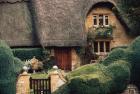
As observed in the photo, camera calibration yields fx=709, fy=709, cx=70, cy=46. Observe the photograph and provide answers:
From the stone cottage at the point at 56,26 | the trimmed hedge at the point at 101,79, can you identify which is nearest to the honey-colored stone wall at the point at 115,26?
the stone cottage at the point at 56,26

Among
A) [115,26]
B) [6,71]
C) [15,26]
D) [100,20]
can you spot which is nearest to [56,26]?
[15,26]

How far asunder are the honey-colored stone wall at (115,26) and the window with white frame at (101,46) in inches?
19.6

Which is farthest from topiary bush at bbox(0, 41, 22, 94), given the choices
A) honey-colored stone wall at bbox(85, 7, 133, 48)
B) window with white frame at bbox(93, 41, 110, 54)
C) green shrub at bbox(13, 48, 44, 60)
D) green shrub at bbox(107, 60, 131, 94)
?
honey-colored stone wall at bbox(85, 7, 133, 48)

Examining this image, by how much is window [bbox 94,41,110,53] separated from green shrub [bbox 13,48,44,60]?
15.9 feet

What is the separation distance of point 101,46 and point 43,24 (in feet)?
17.5

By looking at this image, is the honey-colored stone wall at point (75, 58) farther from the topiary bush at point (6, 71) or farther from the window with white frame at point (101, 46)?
the topiary bush at point (6, 71)

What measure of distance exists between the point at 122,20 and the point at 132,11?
115 inches

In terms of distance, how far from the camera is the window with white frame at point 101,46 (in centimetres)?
5600

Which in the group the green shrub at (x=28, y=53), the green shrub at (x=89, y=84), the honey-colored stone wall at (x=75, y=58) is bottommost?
the honey-colored stone wall at (x=75, y=58)

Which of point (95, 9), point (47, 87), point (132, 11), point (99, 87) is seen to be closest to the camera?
point (99, 87)

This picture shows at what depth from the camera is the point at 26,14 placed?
55.0 metres

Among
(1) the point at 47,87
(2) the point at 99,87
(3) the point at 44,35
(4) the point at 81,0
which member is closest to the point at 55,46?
(3) the point at 44,35

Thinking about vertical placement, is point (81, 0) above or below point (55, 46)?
above

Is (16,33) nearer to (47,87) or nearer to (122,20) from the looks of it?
(122,20)
